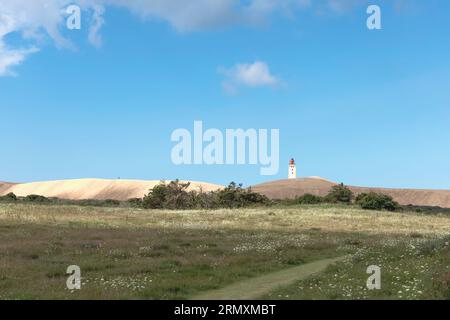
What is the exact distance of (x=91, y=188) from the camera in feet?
477

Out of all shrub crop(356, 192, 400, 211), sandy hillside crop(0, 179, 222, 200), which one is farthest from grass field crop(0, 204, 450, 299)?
sandy hillside crop(0, 179, 222, 200)

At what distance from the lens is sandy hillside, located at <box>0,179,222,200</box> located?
13738 centimetres

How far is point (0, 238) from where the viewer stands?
31.5 metres

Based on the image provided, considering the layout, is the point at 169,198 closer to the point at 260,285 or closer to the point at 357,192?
the point at 357,192

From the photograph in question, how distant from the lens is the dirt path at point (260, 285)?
1512 centimetres

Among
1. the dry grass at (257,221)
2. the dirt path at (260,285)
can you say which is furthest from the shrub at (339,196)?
the dirt path at (260,285)

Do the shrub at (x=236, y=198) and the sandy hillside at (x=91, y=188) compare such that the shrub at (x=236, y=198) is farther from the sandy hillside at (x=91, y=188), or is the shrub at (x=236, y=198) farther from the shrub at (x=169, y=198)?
the sandy hillside at (x=91, y=188)

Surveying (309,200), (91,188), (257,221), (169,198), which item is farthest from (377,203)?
(91,188)

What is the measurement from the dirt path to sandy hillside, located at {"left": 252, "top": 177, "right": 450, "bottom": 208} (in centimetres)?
10094

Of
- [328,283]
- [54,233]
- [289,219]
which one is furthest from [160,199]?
[328,283]

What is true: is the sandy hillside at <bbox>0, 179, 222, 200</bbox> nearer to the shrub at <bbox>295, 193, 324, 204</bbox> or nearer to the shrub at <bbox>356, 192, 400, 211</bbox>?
the shrub at <bbox>295, 193, 324, 204</bbox>

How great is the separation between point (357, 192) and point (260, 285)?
114043 mm
